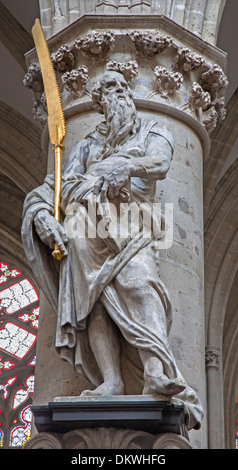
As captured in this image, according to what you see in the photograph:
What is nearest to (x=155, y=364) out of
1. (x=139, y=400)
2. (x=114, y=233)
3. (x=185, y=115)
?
(x=139, y=400)

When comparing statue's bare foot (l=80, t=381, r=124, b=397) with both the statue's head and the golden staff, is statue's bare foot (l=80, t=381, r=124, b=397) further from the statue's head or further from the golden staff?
the statue's head

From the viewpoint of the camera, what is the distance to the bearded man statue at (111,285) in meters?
6.39

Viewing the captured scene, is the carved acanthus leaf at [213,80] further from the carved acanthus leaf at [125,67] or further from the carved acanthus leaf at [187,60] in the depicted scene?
the carved acanthus leaf at [125,67]

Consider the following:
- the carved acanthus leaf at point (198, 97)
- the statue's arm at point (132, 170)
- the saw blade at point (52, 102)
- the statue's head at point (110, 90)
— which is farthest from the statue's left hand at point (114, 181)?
the carved acanthus leaf at point (198, 97)

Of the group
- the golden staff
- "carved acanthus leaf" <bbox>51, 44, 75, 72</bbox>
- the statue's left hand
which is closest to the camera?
the statue's left hand

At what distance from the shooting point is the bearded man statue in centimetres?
639

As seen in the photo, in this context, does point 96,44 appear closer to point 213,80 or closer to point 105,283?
point 213,80

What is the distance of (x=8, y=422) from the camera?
1481 cm

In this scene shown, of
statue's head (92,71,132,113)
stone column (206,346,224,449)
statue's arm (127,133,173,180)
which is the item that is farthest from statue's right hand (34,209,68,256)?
stone column (206,346,224,449)

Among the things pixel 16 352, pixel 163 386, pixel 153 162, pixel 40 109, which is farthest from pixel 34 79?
pixel 16 352

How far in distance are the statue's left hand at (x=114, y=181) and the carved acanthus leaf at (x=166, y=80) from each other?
1.38 m

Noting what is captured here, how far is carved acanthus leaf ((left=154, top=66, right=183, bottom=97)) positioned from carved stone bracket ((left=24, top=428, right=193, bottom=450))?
2.75 metres

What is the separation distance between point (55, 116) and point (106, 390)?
1.89 metres
